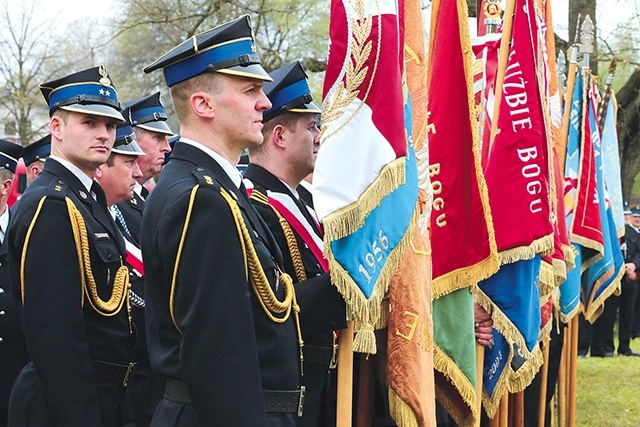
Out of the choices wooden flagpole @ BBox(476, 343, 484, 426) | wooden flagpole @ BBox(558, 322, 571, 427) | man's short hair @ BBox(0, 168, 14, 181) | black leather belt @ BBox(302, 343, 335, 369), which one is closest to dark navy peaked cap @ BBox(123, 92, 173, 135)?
man's short hair @ BBox(0, 168, 14, 181)

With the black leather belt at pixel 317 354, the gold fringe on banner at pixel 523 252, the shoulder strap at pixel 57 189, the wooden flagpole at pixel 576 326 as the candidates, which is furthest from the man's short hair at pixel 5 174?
the wooden flagpole at pixel 576 326

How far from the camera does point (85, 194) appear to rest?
381 centimetres

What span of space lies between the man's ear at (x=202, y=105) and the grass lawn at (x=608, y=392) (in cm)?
663

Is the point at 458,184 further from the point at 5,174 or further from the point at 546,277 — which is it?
the point at 5,174

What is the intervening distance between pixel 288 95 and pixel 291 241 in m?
0.61

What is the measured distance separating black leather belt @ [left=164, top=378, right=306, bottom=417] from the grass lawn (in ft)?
20.6

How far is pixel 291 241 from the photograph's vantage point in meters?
3.69

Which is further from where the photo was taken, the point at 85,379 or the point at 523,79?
the point at 523,79

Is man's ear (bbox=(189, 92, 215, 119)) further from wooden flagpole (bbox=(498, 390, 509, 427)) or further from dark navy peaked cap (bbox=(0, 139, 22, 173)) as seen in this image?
wooden flagpole (bbox=(498, 390, 509, 427))

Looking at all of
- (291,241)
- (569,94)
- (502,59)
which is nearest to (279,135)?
(291,241)

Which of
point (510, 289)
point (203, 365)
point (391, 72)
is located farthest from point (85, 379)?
point (510, 289)

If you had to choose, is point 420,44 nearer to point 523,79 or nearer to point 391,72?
point 391,72

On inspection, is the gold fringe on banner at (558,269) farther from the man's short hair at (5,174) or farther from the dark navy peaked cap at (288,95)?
the man's short hair at (5,174)

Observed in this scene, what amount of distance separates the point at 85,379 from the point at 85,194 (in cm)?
82
